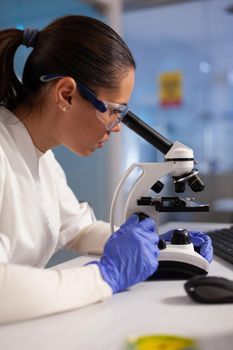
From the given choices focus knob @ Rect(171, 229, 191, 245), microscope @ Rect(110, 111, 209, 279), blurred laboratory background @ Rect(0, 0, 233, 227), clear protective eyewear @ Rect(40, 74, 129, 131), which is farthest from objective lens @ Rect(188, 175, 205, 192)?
blurred laboratory background @ Rect(0, 0, 233, 227)

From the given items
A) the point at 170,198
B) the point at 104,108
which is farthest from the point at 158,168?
the point at 104,108

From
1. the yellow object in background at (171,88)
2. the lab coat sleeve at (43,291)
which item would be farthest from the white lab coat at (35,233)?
the yellow object in background at (171,88)

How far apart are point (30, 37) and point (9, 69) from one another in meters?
0.10

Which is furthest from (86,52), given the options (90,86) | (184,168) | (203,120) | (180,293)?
(203,120)

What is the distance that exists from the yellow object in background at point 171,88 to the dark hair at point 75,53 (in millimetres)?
2219

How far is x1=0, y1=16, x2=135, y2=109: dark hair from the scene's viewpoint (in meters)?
1.03

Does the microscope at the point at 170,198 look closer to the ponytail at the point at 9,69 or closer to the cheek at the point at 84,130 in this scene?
the cheek at the point at 84,130

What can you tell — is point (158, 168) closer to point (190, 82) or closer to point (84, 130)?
point (84, 130)

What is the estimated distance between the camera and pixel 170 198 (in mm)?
1028

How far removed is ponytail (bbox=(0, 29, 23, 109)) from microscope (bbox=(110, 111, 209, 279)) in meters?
0.30

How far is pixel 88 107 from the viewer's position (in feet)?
3.51

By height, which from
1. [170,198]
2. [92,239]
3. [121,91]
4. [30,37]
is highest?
[30,37]

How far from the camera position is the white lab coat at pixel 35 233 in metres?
0.76

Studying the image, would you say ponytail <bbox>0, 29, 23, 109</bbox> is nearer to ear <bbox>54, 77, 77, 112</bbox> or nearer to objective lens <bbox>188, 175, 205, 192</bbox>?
ear <bbox>54, 77, 77, 112</bbox>
